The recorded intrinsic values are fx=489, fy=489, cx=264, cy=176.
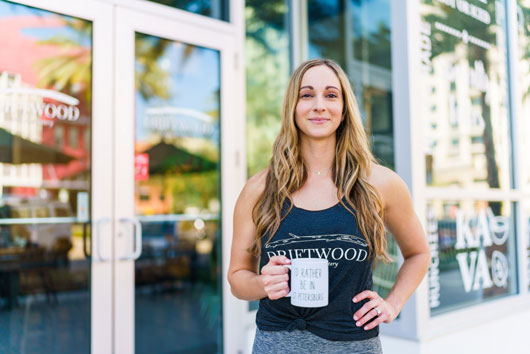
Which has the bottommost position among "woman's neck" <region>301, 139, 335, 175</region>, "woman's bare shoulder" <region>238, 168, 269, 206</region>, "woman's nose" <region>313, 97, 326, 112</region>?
"woman's bare shoulder" <region>238, 168, 269, 206</region>

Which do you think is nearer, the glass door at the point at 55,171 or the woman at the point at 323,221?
the woman at the point at 323,221

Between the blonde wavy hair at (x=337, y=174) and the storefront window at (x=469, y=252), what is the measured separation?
71.3 inches

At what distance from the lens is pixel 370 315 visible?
1.26 metres

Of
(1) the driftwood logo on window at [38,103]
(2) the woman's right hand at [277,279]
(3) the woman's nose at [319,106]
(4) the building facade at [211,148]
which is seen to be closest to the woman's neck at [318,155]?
(3) the woman's nose at [319,106]

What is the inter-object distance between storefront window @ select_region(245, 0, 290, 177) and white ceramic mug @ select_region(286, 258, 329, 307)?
2.89 meters

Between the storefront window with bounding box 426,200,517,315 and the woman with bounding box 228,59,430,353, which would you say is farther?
the storefront window with bounding box 426,200,517,315

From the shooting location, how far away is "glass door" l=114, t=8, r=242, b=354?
289 centimetres

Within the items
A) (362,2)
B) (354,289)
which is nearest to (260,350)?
(354,289)

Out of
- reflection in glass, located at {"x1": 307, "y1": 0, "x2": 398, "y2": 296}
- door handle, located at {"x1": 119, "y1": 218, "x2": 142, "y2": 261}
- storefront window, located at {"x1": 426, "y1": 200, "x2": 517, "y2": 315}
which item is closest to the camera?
door handle, located at {"x1": 119, "y1": 218, "x2": 142, "y2": 261}

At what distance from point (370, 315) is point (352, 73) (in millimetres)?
3462

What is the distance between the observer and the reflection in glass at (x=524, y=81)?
13.2ft

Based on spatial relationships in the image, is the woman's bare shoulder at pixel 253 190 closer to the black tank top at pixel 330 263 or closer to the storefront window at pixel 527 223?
the black tank top at pixel 330 263

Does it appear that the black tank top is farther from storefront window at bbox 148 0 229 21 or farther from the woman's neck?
storefront window at bbox 148 0 229 21

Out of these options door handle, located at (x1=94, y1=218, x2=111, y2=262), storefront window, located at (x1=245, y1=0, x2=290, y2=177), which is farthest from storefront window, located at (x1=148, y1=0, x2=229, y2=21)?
door handle, located at (x1=94, y1=218, x2=111, y2=262)
